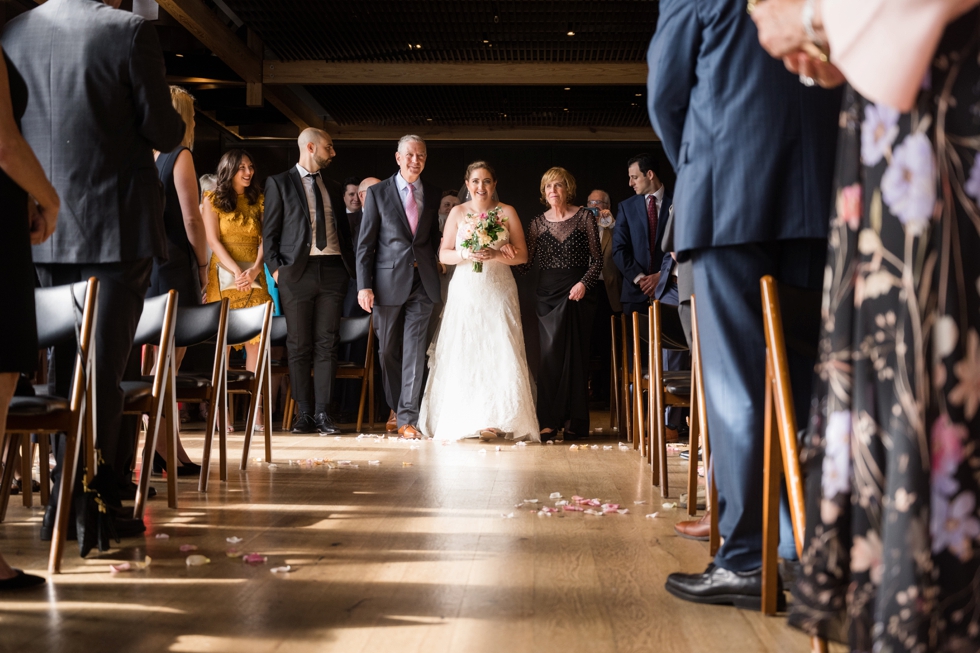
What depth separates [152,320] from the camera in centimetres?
306

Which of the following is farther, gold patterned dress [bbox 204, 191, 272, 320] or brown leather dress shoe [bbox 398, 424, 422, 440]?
gold patterned dress [bbox 204, 191, 272, 320]

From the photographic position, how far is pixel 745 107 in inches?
73.9

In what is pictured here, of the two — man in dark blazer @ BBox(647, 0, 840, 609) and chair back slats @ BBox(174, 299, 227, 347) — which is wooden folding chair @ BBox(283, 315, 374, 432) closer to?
chair back slats @ BBox(174, 299, 227, 347)

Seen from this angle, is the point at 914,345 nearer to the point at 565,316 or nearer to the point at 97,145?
the point at 97,145

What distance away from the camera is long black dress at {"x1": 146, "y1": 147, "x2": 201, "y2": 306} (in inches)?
141

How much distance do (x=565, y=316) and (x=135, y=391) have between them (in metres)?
3.45

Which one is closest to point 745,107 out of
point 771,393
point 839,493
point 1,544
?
point 771,393

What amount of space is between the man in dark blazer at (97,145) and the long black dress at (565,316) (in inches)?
137

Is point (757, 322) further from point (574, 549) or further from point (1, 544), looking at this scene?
point (1, 544)

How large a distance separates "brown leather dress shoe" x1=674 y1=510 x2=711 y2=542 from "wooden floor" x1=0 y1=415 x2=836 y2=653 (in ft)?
0.24

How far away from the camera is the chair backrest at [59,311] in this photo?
90.1 inches

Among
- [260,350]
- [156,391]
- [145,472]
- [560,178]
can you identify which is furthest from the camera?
[560,178]

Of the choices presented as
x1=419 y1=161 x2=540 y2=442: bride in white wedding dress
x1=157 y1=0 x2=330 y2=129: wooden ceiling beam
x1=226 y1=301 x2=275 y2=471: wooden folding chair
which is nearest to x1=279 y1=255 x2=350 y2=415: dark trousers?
x1=419 y1=161 x2=540 y2=442: bride in white wedding dress

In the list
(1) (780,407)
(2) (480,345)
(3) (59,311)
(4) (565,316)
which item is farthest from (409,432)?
(1) (780,407)
